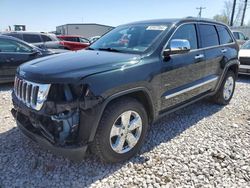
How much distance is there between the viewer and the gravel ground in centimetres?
280

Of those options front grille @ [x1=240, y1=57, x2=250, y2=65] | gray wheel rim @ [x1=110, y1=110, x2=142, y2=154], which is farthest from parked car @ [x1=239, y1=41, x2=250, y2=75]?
gray wheel rim @ [x1=110, y1=110, x2=142, y2=154]

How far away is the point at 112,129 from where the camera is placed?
9.44 feet

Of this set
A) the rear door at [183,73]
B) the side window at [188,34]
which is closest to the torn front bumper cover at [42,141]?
the rear door at [183,73]

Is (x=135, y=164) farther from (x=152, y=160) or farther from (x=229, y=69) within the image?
(x=229, y=69)

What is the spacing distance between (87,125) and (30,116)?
2.40 feet

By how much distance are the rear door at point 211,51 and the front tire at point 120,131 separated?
200cm

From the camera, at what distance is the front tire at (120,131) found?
9.11 feet

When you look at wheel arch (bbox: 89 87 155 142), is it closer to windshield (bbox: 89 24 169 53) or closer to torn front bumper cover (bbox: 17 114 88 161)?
torn front bumper cover (bbox: 17 114 88 161)

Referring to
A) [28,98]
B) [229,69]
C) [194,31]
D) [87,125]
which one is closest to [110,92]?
[87,125]

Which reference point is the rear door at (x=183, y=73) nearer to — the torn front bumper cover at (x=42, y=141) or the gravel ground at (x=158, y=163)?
the gravel ground at (x=158, y=163)

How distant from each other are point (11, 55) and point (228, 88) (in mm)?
5778

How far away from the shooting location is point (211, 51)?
4.59m

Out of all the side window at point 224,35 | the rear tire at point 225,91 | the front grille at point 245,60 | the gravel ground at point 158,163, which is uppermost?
the side window at point 224,35

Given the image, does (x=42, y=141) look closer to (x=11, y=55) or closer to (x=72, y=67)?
(x=72, y=67)
